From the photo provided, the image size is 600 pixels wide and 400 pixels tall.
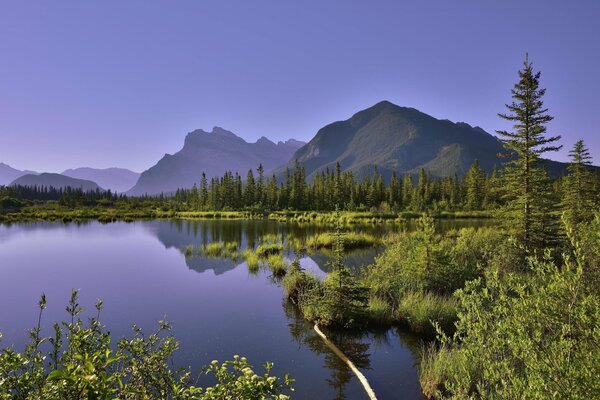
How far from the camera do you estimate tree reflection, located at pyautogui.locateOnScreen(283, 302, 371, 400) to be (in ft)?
35.7

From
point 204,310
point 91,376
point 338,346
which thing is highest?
point 91,376

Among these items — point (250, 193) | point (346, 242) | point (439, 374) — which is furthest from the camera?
point (250, 193)

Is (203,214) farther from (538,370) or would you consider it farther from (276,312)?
(538,370)

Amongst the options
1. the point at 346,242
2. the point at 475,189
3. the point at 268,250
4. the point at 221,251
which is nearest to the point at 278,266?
the point at 268,250

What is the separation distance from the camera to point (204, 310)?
18250 mm

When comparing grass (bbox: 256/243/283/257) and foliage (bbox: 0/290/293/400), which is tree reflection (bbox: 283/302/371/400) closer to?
foliage (bbox: 0/290/293/400)

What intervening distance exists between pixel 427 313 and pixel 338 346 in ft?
12.9

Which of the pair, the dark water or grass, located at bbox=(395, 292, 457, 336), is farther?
grass, located at bbox=(395, 292, 457, 336)

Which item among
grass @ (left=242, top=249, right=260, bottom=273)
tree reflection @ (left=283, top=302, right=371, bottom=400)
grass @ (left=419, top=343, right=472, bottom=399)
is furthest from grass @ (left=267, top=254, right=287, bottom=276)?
grass @ (left=419, top=343, right=472, bottom=399)

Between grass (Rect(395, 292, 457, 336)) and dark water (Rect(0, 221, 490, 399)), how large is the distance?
2.53 ft

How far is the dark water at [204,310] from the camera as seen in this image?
11.6 m

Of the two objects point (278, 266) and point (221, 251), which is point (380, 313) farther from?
point (221, 251)

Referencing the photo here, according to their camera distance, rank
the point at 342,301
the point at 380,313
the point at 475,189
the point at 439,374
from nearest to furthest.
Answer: the point at 439,374 < the point at 342,301 < the point at 380,313 < the point at 475,189

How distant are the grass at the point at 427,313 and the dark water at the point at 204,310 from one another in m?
0.77
